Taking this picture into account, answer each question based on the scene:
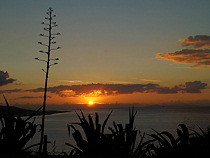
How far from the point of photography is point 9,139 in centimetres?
584

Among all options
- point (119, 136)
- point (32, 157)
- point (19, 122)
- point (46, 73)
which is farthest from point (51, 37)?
point (32, 157)

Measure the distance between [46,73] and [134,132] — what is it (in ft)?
17.0

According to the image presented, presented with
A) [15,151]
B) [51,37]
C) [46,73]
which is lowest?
[15,151]

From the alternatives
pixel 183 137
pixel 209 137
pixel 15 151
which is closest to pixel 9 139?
pixel 15 151

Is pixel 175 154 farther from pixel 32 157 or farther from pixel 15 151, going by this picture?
pixel 15 151

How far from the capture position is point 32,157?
446 centimetres

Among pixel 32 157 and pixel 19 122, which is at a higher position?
pixel 19 122

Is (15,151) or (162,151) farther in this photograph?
(15,151)

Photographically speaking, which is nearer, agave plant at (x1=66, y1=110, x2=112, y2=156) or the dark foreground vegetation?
the dark foreground vegetation

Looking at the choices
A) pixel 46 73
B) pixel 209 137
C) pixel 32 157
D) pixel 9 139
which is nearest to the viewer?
pixel 32 157

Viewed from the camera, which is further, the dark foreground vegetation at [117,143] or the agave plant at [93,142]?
the agave plant at [93,142]

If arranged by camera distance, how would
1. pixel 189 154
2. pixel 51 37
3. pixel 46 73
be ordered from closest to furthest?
pixel 189 154
pixel 46 73
pixel 51 37

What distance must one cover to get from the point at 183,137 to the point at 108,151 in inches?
60.5

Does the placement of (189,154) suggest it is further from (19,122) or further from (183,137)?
(19,122)
